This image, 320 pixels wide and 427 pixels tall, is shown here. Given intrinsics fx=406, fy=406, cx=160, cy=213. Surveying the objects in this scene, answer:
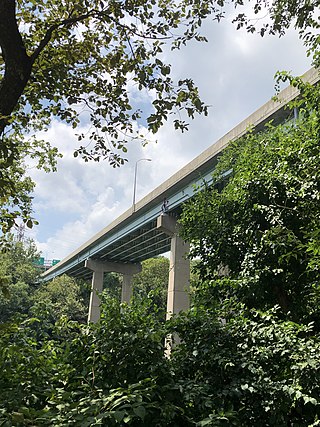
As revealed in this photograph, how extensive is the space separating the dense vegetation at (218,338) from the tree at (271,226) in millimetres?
17

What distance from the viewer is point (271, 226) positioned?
5.34 metres

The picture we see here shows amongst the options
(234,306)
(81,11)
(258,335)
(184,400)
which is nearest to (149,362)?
(184,400)

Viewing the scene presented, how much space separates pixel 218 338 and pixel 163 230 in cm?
1721

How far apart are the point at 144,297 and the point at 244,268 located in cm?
196

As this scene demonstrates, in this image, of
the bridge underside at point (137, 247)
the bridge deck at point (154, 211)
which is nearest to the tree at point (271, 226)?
the bridge deck at point (154, 211)

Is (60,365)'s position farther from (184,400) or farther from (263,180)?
(263,180)

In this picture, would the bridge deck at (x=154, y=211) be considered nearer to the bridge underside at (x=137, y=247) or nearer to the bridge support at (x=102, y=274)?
the bridge underside at (x=137, y=247)

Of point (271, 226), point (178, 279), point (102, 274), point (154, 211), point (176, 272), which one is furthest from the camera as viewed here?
point (102, 274)

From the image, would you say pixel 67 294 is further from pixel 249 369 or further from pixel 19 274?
pixel 249 369

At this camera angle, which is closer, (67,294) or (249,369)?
(249,369)

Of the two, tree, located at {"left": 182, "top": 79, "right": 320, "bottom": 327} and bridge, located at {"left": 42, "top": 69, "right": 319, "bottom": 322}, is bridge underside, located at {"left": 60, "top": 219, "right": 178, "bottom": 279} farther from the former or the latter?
tree, located at {"left": 182, "top": 79, "right": 320, "bottom": 327}

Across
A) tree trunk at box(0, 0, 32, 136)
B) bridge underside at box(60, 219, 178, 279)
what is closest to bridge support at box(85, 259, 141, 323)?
bridge underside at box(60, 219, 178, 279)

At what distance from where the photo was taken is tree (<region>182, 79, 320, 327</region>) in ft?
15.9

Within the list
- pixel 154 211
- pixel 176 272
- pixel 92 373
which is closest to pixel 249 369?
pixel 92 373
